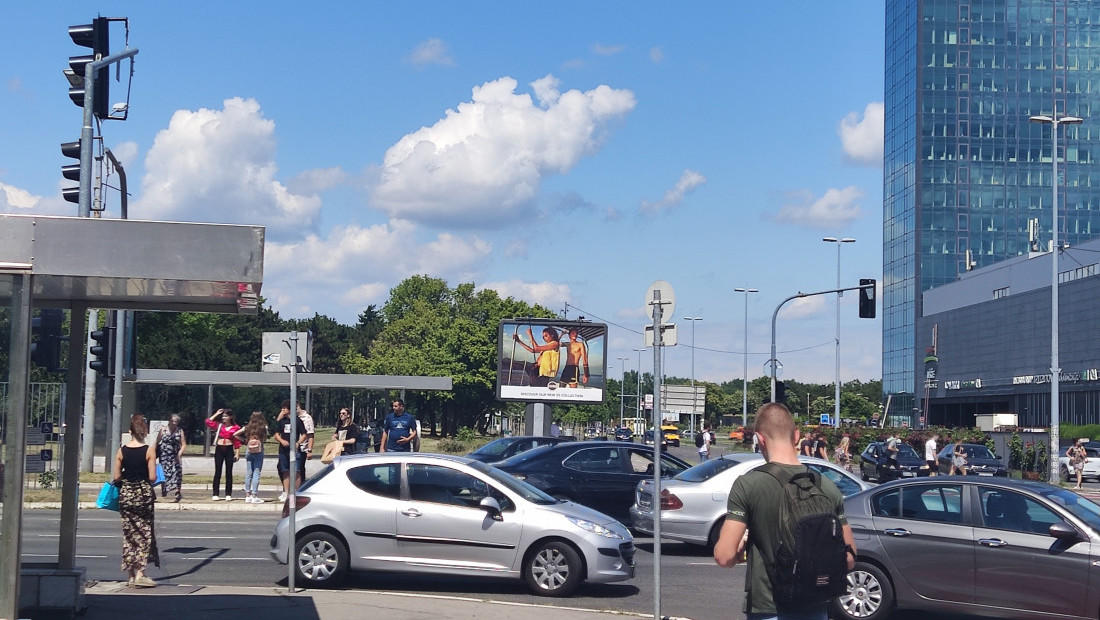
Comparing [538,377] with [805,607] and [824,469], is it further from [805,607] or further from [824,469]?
[805,607]

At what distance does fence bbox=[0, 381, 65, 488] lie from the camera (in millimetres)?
8305

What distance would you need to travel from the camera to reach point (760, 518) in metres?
5.66

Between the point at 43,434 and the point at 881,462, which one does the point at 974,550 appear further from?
the point at 881,462

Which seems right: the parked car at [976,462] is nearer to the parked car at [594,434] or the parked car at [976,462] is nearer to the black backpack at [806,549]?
the black backpack at [806,549]

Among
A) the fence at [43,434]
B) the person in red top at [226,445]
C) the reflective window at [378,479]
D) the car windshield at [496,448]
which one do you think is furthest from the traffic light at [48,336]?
the car windshield at [496,448]

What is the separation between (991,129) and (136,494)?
318 ft

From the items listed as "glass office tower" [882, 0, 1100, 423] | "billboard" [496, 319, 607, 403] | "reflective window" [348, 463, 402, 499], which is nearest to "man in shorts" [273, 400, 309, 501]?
"reflective window" [348, 463, 402, 499]

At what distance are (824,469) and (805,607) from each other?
428 inches

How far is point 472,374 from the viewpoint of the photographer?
92812 millimetres

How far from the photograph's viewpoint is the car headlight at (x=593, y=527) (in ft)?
40.9

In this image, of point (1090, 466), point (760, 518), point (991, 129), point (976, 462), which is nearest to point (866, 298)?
point (976, 462)

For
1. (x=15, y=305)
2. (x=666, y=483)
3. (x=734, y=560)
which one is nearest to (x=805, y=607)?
(x=734, y=560)

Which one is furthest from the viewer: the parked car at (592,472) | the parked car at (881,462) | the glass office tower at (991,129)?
the glass office tower at (991,129)

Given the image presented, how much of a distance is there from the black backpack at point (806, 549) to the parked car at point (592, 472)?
1268 centimetres
